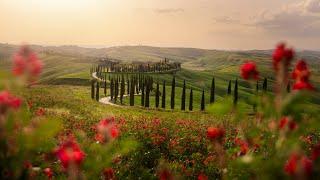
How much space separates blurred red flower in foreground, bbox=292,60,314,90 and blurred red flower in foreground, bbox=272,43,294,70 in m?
0.25

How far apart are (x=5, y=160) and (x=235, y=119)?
6.32 ft

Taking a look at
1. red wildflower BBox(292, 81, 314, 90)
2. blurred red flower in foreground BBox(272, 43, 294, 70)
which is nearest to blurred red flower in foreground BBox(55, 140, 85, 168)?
blurred red flower in foreground BBox(272, 43, 294, 70)

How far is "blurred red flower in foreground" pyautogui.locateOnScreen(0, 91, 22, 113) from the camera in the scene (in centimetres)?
272

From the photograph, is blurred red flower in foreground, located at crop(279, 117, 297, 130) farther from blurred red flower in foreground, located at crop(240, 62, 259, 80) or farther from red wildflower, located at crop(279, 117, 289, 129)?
blurred red flower in foreground, located at crop(240, 62, 259, 80)

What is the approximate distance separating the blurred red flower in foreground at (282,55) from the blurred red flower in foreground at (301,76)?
248 millimetres

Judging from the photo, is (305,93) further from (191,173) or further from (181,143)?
(181,143)

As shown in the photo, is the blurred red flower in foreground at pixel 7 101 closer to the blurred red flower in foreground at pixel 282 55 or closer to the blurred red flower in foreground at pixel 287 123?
the blurred red flower in foreground at pixel 282 55

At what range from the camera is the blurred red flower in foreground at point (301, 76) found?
9.84 feet

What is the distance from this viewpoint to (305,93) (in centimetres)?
291

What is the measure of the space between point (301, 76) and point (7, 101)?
2188 mm

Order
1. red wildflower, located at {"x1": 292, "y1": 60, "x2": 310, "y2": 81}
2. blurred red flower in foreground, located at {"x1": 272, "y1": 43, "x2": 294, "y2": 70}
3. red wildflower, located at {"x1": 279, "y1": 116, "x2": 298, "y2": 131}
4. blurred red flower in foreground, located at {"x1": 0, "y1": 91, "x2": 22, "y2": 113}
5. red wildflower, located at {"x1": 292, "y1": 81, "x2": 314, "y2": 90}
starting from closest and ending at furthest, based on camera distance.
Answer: blurred red flower in foreground, located at {"x1": 0, "y1": 91, "x2": 22, "y2": 113}
blurred red flower in foreground, located at {"x1": 272, "y1": 43, "x2": 294, "y2": 70}
red wildflower, located at {"x1": 292, "y1": 81, "x2": 314, "y2": 90}
red wildflower, located at {"x1": 292, "y1": 60, "x2": 310, "y2": 81}
red wildflower, located at {"x1": 279, "y1": 116, "x2": 298, "y2": 131}

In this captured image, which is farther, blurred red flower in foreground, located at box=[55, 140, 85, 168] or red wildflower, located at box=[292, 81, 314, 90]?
red wildflower, located at box=[292, 81, 314, 90]

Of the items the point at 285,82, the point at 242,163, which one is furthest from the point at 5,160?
the point at 285,82

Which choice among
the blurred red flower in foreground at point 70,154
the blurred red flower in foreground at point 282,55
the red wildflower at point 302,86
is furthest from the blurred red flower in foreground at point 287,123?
the blurred red flower in foreground at point 70,154
